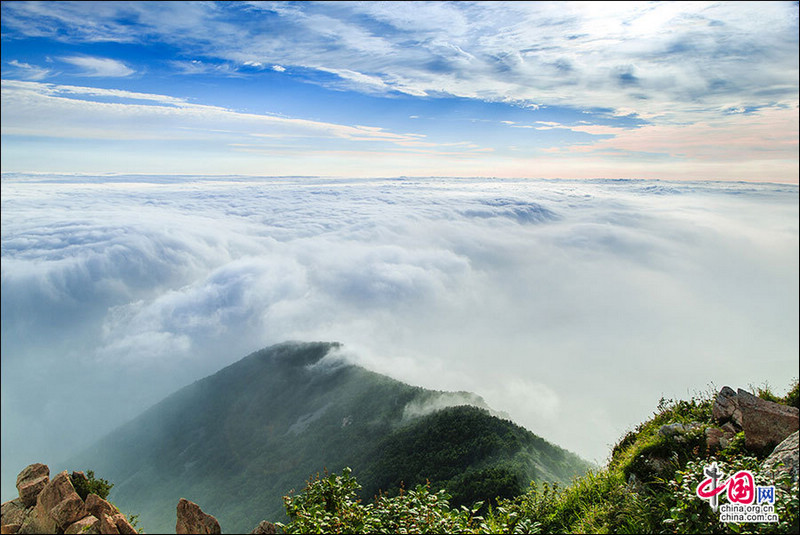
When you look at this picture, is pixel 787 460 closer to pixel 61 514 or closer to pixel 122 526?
pixel 122 526

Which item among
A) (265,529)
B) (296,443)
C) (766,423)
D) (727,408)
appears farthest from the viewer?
(296,443)

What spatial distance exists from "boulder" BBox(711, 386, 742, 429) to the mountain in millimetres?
45273

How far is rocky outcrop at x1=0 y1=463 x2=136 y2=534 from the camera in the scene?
6680mm

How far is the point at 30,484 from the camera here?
25.9 feet

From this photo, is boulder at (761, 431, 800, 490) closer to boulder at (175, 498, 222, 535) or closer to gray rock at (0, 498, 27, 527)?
boulder at (175, 498, 222, 535)

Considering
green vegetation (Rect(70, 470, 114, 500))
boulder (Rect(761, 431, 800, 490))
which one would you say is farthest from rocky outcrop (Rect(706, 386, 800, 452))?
green vegetation (Rect(70, 470, 114, 500))

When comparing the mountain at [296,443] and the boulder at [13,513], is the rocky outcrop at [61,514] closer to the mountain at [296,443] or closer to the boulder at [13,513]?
the boulder at [13,513]

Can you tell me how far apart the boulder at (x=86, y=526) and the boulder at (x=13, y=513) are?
1.41m

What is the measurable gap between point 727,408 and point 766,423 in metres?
1.06

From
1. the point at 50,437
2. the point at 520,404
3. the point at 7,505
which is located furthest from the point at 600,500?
the point at 50,437

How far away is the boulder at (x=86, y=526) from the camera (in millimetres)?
6474

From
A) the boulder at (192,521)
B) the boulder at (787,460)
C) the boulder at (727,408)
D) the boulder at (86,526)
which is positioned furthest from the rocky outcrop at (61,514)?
the boulder at (727,408)

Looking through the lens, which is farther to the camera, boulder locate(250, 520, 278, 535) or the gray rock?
the gray rock

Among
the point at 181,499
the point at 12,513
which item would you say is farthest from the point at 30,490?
the point at 181,499
